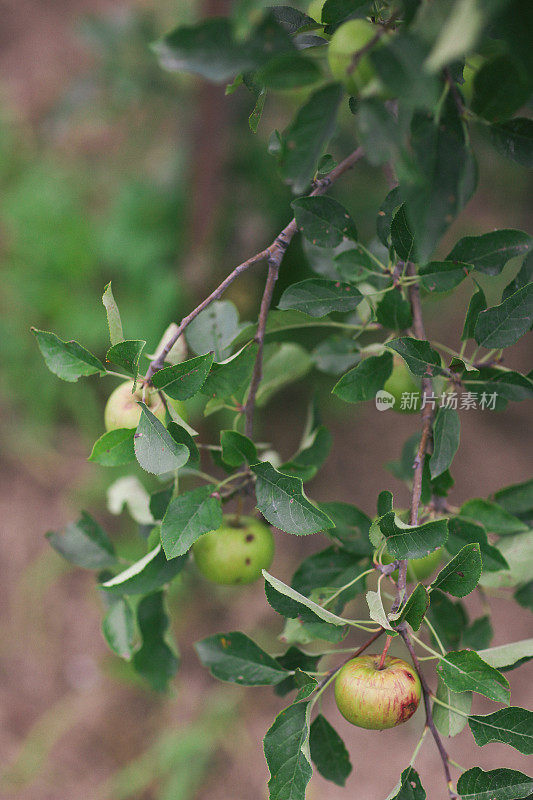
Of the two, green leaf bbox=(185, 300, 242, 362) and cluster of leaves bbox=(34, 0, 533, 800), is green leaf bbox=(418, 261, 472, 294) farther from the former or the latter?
green leaf bbox=(185, 300, 242, 362)

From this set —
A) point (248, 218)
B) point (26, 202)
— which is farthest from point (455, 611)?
point (26, 202)

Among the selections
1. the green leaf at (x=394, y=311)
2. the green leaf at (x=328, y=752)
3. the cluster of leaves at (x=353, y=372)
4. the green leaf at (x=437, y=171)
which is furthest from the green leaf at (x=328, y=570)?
the green leaf at (x=437, y=171)

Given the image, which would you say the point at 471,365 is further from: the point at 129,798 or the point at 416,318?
the point at 129,798

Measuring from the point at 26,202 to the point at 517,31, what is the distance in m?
1.99

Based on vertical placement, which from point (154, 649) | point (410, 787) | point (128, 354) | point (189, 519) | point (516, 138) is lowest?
point (154, 649)

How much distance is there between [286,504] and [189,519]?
0.07 m

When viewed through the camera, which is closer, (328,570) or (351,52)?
(351,52)

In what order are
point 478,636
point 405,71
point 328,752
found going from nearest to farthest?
point 405,71
point 328,752
point 478,636

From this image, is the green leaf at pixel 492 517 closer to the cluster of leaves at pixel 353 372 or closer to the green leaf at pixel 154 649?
the cluster of leaves at pixel 353 372

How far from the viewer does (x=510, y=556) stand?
635 millimetres

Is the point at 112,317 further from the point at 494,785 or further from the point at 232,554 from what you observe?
the point at 494,785

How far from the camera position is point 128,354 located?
18.5 inches

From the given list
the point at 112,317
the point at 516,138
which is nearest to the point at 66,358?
the point at 112,317

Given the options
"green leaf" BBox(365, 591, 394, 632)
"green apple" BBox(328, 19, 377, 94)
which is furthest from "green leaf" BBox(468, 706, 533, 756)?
"green apple" BBox(328, 19, 377, 94)
